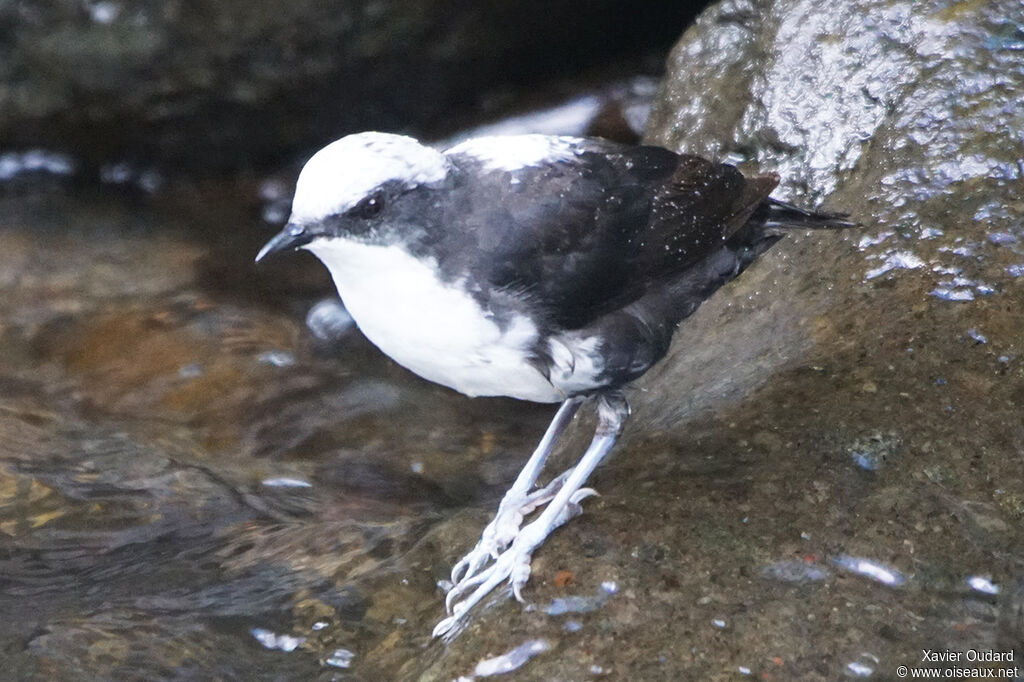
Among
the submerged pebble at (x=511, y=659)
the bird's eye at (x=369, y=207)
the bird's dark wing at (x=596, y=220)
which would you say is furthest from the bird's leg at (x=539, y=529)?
the bird's eye at (x=369, y=207)

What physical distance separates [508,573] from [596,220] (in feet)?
3.50

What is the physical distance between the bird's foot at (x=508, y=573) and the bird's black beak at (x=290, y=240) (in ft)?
3.49

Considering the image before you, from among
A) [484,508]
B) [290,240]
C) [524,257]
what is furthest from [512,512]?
[290,240]

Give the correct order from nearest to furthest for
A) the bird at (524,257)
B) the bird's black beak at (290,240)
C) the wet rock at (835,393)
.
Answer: the wet rock at (835,393), the bird's black beak at (290,240), the bird at (524,257)

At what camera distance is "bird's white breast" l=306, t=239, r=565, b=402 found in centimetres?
315

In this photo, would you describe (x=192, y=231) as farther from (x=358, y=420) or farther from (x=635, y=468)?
(x=635, y=468)

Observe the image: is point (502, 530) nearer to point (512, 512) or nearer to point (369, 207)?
point (512, 512)

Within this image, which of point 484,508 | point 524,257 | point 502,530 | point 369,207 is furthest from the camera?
point 484,508

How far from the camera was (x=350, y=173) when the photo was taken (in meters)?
3.06

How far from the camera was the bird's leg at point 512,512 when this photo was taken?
139 inches

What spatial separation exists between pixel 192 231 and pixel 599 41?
285 centimetres

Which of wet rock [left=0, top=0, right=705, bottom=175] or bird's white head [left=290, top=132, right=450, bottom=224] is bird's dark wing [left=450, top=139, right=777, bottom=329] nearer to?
bird's white head [left=290, top=132, right=450, bottom=224]

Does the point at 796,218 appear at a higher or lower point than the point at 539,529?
higher

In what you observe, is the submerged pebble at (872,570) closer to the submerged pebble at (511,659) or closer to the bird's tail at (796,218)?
the submerged pebble at (511,659)
